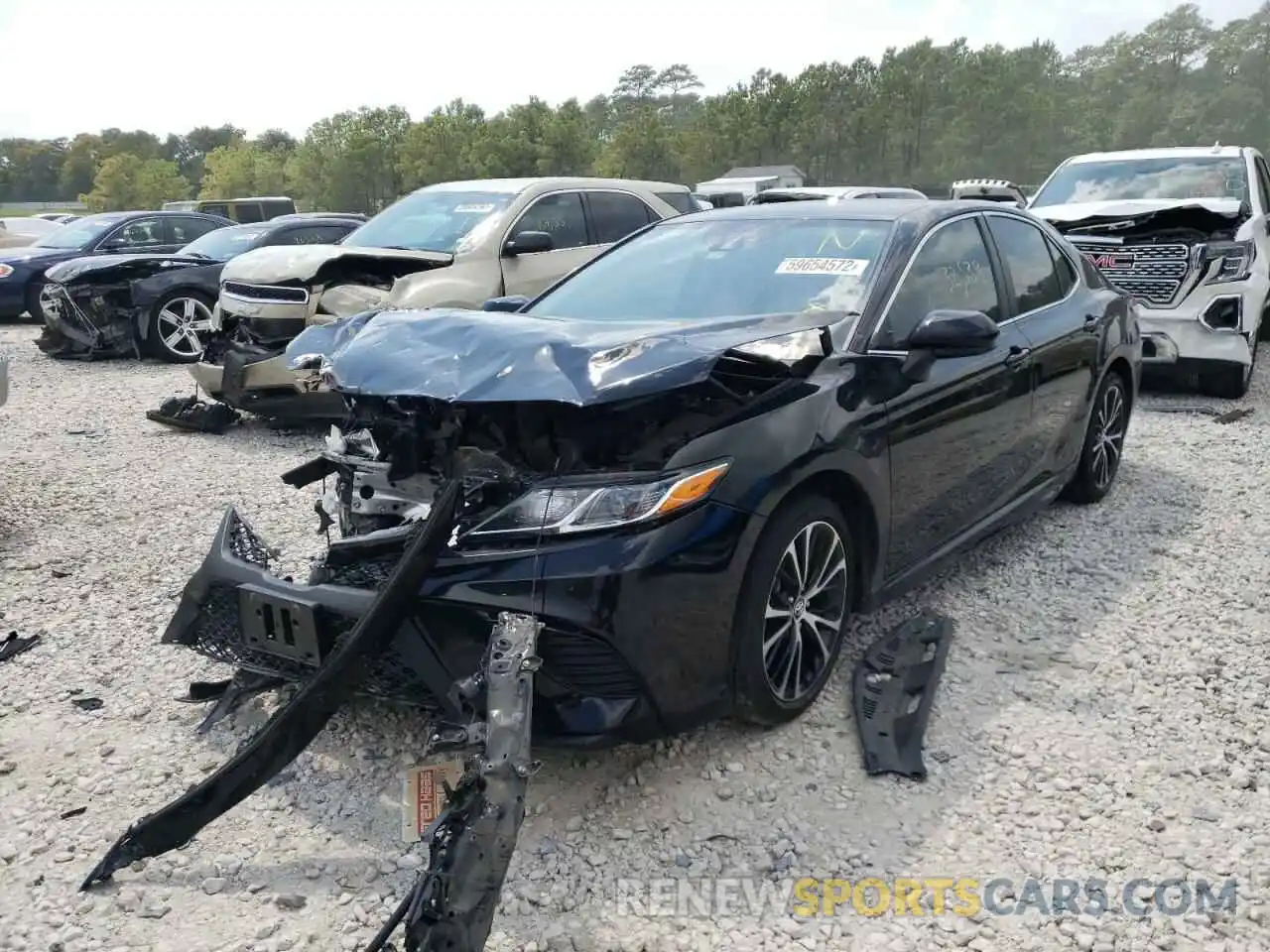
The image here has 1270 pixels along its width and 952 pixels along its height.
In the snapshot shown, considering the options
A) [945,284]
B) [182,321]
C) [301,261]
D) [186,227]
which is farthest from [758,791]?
[186,227]

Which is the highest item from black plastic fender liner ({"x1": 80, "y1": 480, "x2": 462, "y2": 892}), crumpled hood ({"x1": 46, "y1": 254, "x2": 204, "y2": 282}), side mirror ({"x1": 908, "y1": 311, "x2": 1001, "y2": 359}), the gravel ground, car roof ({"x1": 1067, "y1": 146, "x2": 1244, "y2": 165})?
car roof ({"x1": 1067, "y1": 146, "x2": 1244, "y2": 165})

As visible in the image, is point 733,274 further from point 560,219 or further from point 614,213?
point 614,213

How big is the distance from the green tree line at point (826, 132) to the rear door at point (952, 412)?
44.9 meters

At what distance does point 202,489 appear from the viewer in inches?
240

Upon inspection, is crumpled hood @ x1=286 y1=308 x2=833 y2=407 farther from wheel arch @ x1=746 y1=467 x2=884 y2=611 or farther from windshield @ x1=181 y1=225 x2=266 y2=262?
windshield @ x1=181 y1=225 x2=266 y2=262

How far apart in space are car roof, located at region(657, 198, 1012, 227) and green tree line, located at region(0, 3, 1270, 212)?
146ft

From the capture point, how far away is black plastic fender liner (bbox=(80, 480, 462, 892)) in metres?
2.59

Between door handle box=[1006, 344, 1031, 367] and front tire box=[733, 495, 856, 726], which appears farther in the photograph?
door handle box=[1006, 344, 1031, 367]

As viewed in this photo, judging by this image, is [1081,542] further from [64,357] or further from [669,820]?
[64,357]

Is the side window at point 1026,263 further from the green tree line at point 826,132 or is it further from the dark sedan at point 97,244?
the green tree line at point 826,132

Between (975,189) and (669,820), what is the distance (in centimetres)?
1452

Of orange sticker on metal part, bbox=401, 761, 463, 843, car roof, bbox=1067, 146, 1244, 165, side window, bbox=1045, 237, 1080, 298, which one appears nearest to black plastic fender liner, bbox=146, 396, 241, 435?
orange sticker on metal part, bbox=401, 761, 463, 843

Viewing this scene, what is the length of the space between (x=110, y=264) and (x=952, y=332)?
9991 millimetres

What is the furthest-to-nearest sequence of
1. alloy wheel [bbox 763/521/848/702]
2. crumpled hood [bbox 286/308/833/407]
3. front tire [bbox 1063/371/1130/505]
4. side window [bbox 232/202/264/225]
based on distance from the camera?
1. side window [bbox 232/202/264/225]
2. front tire [bbox 1063/371/1130/505]
3. alloy wheel [bbox 763/521/848/702]
4. crumpled hood [bbox 286/308/833/407]
